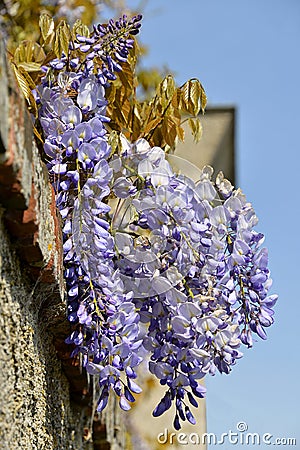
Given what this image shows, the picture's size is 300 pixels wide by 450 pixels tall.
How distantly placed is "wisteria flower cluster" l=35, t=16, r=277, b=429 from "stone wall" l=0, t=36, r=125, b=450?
0.06m

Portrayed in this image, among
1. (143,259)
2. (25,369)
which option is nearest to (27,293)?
(25,369)

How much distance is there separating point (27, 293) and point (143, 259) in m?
0.23

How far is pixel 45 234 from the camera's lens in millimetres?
1173

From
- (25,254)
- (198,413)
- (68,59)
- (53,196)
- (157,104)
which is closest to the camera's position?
(25,254)

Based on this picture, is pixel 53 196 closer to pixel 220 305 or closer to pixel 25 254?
pixel 25 254

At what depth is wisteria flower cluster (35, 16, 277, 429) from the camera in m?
1.26

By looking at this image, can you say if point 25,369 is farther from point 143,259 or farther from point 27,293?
point 143,259

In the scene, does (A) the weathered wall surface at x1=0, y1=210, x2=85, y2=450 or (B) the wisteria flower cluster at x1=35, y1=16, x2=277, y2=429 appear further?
(B) the wisteria flower cluster at x1=35, y1=16, x2=277, y2=429

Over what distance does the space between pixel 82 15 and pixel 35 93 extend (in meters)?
3.04

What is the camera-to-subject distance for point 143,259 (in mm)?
1319

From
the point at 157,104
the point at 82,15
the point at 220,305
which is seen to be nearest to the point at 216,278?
the point at 220,305

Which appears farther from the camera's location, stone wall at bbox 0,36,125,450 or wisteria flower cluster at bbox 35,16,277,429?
wisteria flower cluster at bbox 35,16,277,429

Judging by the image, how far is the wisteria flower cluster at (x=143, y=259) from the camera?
4.13 ft

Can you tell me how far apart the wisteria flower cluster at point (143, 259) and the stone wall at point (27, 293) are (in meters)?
0.06
